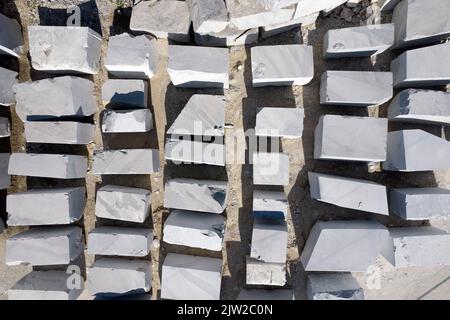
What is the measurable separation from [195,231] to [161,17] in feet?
8.41

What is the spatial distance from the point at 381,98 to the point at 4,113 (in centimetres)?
479

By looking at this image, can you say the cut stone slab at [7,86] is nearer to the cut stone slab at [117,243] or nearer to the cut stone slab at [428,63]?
the cut stone slab at [117,243]

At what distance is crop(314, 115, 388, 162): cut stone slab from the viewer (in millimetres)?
3734

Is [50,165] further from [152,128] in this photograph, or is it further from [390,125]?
A: [390,125]

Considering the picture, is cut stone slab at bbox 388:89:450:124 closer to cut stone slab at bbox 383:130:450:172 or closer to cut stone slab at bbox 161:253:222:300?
cut stone slab at bbox 383:130:450:172

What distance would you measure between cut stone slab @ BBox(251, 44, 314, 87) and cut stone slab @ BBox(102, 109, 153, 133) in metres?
1.41

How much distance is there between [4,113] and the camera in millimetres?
4234

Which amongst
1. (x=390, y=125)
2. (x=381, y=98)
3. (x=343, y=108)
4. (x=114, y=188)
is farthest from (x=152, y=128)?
(x=390, y=125)

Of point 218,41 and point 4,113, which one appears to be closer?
point 218,41

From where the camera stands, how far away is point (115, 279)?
13.0ft

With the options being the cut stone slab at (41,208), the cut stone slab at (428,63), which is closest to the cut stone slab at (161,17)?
the cut stone slab at (41,208)

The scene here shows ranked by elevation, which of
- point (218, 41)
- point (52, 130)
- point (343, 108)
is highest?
point (218, 41)

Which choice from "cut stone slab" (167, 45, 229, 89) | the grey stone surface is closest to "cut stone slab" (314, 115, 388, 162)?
the grey stone surface

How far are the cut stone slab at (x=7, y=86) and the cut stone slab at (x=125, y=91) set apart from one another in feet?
4.04
